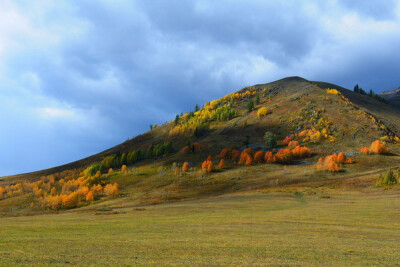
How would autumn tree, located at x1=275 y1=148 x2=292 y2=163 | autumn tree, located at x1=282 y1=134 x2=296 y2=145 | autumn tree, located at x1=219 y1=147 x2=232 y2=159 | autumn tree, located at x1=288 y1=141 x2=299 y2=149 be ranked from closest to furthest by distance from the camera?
autumn tree, located at x1=275 y1=148 x2=292 y2=163
autumn tree, located at x1=288 y1=141 x2=299 y2=149
autumn tree, located at x1=219 y1=147 x2=232 y2=159
autumn tree, located at x1=282 y1=134 x2=296 y2=145

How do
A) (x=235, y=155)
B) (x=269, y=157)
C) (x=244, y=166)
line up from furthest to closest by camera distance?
(x=235, y=155) → (x=269, y=157) → (x=244, y=166)

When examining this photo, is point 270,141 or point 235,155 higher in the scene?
point 270,141

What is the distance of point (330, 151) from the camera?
14500cm

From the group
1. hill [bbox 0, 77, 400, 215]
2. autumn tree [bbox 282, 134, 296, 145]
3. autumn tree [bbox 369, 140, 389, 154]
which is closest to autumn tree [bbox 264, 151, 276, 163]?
hill [bbox 0, 77, 400, 215]

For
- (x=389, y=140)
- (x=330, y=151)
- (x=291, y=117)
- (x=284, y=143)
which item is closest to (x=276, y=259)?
(x=330, y=151)

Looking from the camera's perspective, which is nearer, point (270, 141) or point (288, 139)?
point (270, 141)

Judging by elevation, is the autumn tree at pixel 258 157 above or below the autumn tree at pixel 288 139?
below

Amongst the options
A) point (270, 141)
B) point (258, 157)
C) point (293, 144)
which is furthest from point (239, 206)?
point (270, 141)

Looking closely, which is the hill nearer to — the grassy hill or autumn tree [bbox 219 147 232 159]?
autumn tree [bbox 219 147 232 159]

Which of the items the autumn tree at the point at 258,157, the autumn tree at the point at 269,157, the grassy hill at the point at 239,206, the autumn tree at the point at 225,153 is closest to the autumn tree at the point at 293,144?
the grassy hill at the point at 239,206

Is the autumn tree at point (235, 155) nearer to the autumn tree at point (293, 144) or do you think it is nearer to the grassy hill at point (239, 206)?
the grassy hill at point (239, 206)

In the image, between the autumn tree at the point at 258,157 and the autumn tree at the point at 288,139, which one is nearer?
the autumn tree at the point at 258,157

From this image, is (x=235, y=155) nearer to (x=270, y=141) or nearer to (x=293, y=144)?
(x=270, y=141)

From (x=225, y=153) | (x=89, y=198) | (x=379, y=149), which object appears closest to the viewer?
(x=89, y=198)
